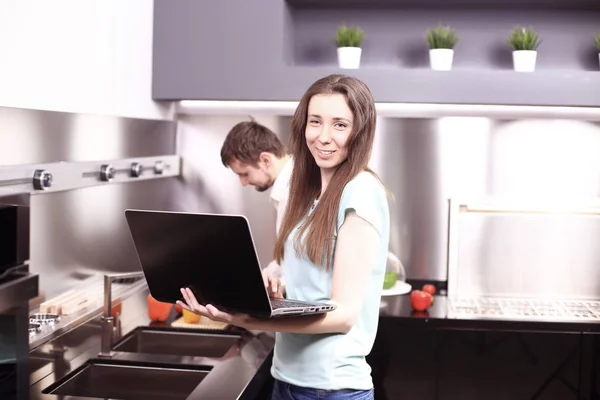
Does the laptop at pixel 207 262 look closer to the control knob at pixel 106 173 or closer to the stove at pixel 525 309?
the control knob at pixel 106 173

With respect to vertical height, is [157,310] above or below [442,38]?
below

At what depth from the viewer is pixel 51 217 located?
2342 mm

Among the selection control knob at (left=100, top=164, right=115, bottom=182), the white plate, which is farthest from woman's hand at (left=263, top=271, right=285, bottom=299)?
the white plate

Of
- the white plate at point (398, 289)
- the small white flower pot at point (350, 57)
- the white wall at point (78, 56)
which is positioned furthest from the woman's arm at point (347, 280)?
the small white flower pot at point (350, 57)

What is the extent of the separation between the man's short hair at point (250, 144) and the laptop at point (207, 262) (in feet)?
4.57

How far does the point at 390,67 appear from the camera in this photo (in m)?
3.48

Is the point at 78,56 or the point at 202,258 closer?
the point at 202,258

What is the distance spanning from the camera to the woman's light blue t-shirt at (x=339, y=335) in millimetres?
1562

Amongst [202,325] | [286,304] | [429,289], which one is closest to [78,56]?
[202,325]

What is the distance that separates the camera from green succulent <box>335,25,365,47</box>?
Answer: 3266 millimetres

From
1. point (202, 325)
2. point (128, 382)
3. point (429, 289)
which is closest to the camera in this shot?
point (128, 382)

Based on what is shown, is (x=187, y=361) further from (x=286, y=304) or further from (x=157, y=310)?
(x=286, y=304)

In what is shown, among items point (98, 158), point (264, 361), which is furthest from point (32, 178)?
point (264, 361)

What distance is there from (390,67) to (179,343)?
151 cm
